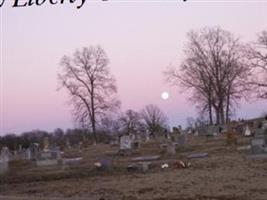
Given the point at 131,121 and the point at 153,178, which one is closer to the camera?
the point at 153,178

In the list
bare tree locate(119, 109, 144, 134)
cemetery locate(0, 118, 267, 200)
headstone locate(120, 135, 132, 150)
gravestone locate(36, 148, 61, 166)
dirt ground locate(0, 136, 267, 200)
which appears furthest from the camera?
bare tree locate(119, 109, 144, 134)

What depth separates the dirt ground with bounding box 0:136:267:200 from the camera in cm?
1250


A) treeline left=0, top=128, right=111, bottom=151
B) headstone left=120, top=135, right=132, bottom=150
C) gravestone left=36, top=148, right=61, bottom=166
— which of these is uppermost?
treeline left=0, top=128, right=111, bottom=151

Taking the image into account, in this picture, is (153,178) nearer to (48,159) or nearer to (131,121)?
(48,159)

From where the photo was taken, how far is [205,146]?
95.0 feet

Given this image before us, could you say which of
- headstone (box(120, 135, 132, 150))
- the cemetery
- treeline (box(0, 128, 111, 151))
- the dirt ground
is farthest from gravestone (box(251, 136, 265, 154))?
treeline (box(0, 128, 111, 151))

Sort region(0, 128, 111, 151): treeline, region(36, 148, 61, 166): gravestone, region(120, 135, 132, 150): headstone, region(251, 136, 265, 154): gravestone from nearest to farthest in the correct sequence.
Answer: region(251, 136, 265, 154): gravestone
region(36, 148, 61, 166): gravestone
region(120, 135, 132, 150): headstone
region(0, 128, 111, 151): treeline

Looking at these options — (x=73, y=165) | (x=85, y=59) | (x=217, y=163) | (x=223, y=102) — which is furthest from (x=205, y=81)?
(x=217, y=163)

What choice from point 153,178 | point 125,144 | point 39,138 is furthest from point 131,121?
point 153,178

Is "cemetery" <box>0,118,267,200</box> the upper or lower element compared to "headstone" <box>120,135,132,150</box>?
lower

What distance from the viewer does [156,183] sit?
1508 centimetres

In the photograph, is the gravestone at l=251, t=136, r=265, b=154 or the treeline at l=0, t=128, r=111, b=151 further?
the treeline at l=0, t=128, r=111, b=151

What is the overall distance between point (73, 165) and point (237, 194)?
45.1 feet

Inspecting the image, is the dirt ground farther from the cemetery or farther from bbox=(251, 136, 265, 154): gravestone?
bbox=(251, 136, 265, 154): gravestone
